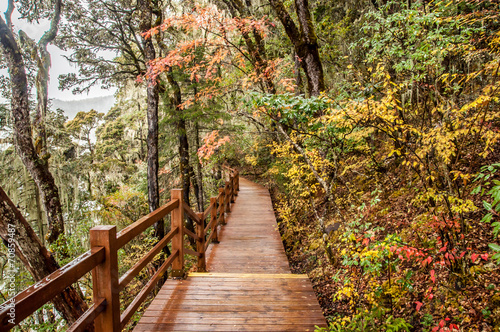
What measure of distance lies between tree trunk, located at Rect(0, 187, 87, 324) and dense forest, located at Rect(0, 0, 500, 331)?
0.02 m

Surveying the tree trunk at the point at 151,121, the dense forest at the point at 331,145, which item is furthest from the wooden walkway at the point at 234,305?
the tree trunk at the point at 151,121

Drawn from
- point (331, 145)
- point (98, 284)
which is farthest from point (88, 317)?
point (331, 145)

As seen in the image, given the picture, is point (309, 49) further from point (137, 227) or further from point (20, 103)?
point (20, 103)

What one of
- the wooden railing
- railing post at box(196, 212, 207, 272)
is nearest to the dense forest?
railing post at box(196, 212, 207, 272)

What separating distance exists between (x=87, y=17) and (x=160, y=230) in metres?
8.01

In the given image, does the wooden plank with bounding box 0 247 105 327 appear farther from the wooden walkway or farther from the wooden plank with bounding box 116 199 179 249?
the wooden walkway

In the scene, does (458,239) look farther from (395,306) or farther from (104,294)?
(104,294)

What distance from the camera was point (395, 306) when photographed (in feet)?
10.8

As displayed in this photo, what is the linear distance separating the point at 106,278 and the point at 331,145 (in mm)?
3895

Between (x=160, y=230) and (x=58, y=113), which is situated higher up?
(x=58, y=113)

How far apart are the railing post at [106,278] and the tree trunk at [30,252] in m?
2.73

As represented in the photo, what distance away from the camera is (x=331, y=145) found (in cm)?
459

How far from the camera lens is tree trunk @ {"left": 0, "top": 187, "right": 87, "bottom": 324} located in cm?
373

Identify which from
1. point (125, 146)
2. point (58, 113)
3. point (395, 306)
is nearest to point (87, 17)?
point (58, 113)
